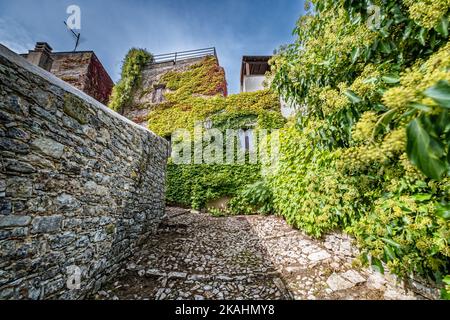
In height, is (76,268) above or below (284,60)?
below

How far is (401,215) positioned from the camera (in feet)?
6.14

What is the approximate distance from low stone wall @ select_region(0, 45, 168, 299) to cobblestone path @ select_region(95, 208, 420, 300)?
0.51 meters

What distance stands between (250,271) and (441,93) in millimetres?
3205

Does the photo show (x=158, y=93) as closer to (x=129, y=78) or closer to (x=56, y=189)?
(x=129, y=78)

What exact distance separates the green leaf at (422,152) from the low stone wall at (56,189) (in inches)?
112

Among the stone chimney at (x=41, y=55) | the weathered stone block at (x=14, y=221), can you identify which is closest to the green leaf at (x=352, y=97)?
the weathered stone block at (x=14, y=221)

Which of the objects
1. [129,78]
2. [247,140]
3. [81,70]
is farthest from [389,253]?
[81,70]

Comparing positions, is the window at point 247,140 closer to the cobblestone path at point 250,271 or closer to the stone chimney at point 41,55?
the cobblestone path at point 250,271

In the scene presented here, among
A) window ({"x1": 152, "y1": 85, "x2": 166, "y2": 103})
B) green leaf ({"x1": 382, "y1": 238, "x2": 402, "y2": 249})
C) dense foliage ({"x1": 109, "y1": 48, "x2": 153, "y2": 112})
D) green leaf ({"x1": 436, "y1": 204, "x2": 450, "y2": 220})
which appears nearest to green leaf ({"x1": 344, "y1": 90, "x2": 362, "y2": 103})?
green leaf ({"x1": 436, "y1": 204, "x2": 450, "y2": 220})

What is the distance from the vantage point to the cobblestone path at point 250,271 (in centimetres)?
246

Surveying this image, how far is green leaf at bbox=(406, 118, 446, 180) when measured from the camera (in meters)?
→ 0.69
